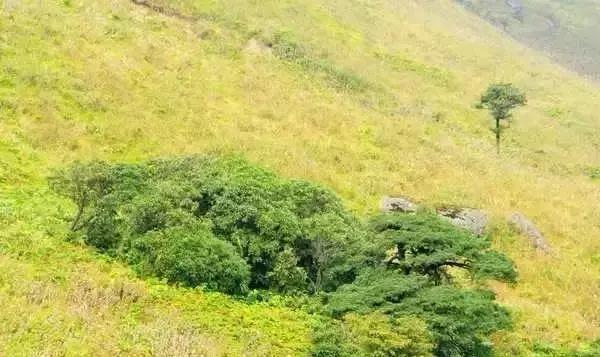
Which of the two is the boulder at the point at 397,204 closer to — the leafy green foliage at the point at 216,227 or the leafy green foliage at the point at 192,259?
the leafy green foliage at the point at 216,227

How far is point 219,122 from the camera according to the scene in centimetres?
2578

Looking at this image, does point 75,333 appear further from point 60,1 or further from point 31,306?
point 60,1

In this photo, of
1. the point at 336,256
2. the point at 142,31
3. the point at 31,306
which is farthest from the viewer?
the point at 142,31

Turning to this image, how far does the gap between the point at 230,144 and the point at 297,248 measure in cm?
1080

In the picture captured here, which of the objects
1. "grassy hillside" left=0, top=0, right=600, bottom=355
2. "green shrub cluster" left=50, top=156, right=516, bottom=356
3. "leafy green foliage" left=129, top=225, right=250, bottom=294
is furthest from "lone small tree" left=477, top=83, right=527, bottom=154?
"leafy green foliage" left=129, top=225, right=250, bottom=294

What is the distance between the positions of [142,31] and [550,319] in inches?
973

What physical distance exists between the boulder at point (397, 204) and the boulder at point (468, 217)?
0.95 metres

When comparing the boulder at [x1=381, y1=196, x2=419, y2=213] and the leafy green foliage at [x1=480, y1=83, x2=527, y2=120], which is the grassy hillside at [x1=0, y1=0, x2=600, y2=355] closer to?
the boulder at [x1=381, y1=196, x2=419, y2=213]

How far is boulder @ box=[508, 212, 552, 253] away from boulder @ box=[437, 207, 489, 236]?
1.02 m

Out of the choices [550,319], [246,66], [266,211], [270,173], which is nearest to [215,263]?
[266,211]

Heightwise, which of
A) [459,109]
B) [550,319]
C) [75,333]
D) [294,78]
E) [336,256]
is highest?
[75,333]

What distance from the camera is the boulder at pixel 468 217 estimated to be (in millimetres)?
21109

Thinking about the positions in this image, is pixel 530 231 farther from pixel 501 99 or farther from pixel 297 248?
pixel 501 99

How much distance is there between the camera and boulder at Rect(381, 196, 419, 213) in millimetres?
21409
